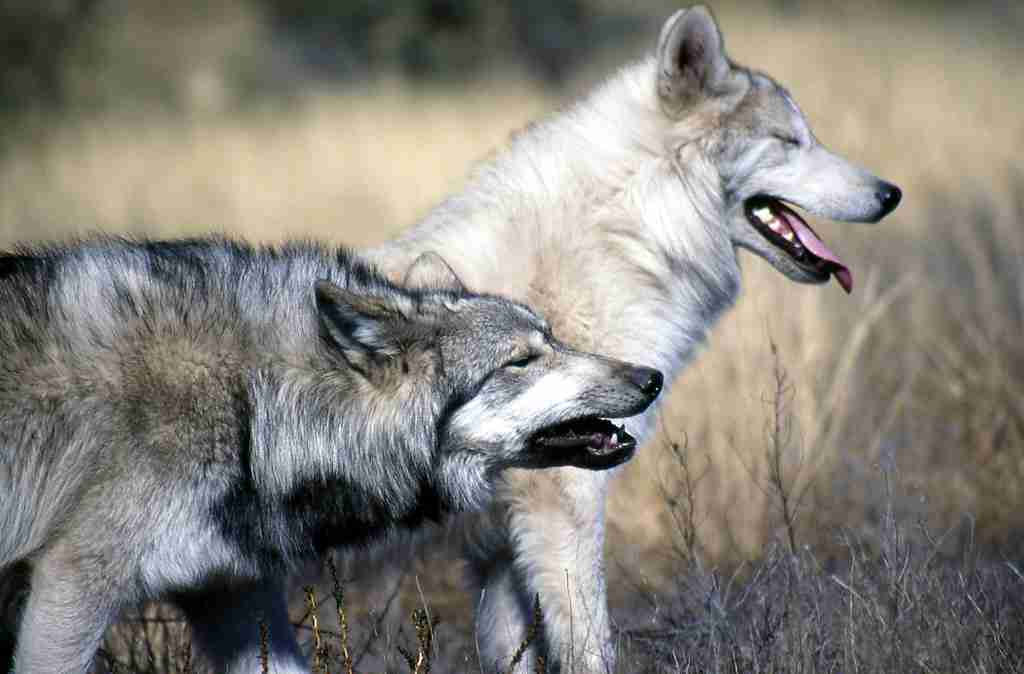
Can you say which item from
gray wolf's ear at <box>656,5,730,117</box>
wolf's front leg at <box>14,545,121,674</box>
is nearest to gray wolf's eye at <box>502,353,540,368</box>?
wolf's front leg at <box>14,545,121,674</box>

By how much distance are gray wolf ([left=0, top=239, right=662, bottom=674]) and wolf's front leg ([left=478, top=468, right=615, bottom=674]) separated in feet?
1.52

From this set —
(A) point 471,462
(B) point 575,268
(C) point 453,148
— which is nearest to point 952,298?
(B) point 575,268

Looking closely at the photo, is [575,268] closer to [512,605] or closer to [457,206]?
[457,206]

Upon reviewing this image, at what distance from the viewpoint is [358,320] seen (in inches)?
136

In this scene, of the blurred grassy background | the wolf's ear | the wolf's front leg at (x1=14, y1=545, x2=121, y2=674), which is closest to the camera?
the wolf's front leg at (x1=14, y1=545, x2=121, y2=674)

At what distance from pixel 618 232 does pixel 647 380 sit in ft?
3.46

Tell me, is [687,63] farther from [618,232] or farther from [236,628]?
[236,628]

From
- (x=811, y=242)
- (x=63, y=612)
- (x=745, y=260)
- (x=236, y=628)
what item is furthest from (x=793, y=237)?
(x=63, y=612)

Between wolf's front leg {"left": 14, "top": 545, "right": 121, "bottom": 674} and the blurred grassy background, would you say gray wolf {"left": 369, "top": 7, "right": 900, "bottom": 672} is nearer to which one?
the blurred grassy background

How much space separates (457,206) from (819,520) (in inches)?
105

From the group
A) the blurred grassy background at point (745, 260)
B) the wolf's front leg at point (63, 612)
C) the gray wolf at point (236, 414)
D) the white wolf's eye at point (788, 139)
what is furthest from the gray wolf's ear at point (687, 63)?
the wolf's front leg at point (63, 612)

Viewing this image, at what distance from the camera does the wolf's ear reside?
3373mm

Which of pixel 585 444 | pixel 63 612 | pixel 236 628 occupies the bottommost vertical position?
pixel 236 628

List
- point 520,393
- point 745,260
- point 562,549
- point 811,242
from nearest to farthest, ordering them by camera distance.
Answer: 1. point 520,393
2. point 562,549
3. point 811,242
4. point 745,260
